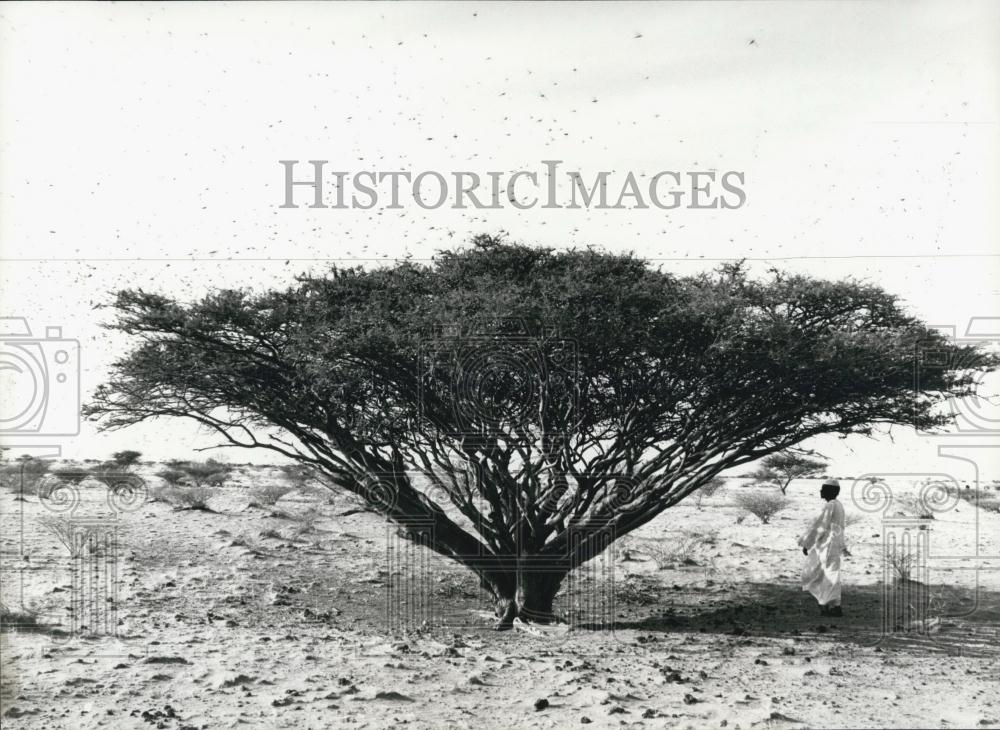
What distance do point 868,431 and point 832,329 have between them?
233 cm

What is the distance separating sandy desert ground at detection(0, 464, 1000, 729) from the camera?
311 inches

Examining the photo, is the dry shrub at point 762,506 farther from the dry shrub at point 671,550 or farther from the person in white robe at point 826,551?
the person in white robe at point 826,551

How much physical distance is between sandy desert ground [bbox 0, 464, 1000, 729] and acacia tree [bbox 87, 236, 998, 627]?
1.27m

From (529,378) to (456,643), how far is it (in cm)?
300

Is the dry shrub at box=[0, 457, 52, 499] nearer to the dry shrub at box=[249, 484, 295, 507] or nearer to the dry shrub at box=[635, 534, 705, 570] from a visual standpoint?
the dry shrub at box=[249, 484, 295, 507]

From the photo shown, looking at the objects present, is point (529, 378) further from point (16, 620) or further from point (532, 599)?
point (16, 620)

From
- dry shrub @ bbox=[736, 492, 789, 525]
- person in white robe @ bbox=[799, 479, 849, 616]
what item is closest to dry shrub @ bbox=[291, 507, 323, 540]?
person in white robe @ bbox=[799, 479, 849, 616]

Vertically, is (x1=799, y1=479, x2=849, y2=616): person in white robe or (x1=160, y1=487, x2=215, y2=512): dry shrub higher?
(x1=799, y1=479, x2=849, y2=616): person in white robe

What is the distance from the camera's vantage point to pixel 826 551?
11938 millimetres
